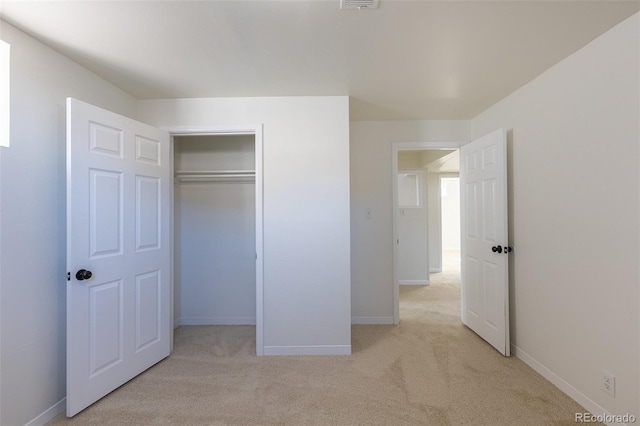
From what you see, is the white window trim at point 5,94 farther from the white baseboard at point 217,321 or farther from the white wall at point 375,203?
the white wall at point 375,203

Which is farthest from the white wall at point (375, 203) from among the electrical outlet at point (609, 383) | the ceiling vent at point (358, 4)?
the ceiling vent at point (358, 4)

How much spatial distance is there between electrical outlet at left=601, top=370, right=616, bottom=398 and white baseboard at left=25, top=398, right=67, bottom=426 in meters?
3.44

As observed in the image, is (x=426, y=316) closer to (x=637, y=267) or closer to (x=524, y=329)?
(x=524, y=329)

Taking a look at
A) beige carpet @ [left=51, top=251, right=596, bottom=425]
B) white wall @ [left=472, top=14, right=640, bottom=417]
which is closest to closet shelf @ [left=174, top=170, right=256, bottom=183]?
beige carpet @ [left=51, top=251, right=596, bottom=425]

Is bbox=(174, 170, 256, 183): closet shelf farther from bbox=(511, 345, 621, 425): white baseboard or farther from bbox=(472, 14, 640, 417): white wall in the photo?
bbox=(511, 345, 621, 425): white baseboard

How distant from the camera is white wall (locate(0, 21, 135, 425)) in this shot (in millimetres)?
1642

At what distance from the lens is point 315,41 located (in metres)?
1.83

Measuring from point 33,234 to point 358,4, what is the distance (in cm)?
229

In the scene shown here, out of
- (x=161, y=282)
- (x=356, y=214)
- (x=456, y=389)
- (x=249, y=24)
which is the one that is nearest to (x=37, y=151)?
(x=161, y=282)

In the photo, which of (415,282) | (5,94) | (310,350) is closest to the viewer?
(5,94)

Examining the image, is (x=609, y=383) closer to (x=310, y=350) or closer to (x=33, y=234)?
(x=310, y=350)

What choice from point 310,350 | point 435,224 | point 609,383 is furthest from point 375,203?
point 435,224

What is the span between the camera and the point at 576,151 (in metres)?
1.98

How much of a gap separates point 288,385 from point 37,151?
7.50 ft
